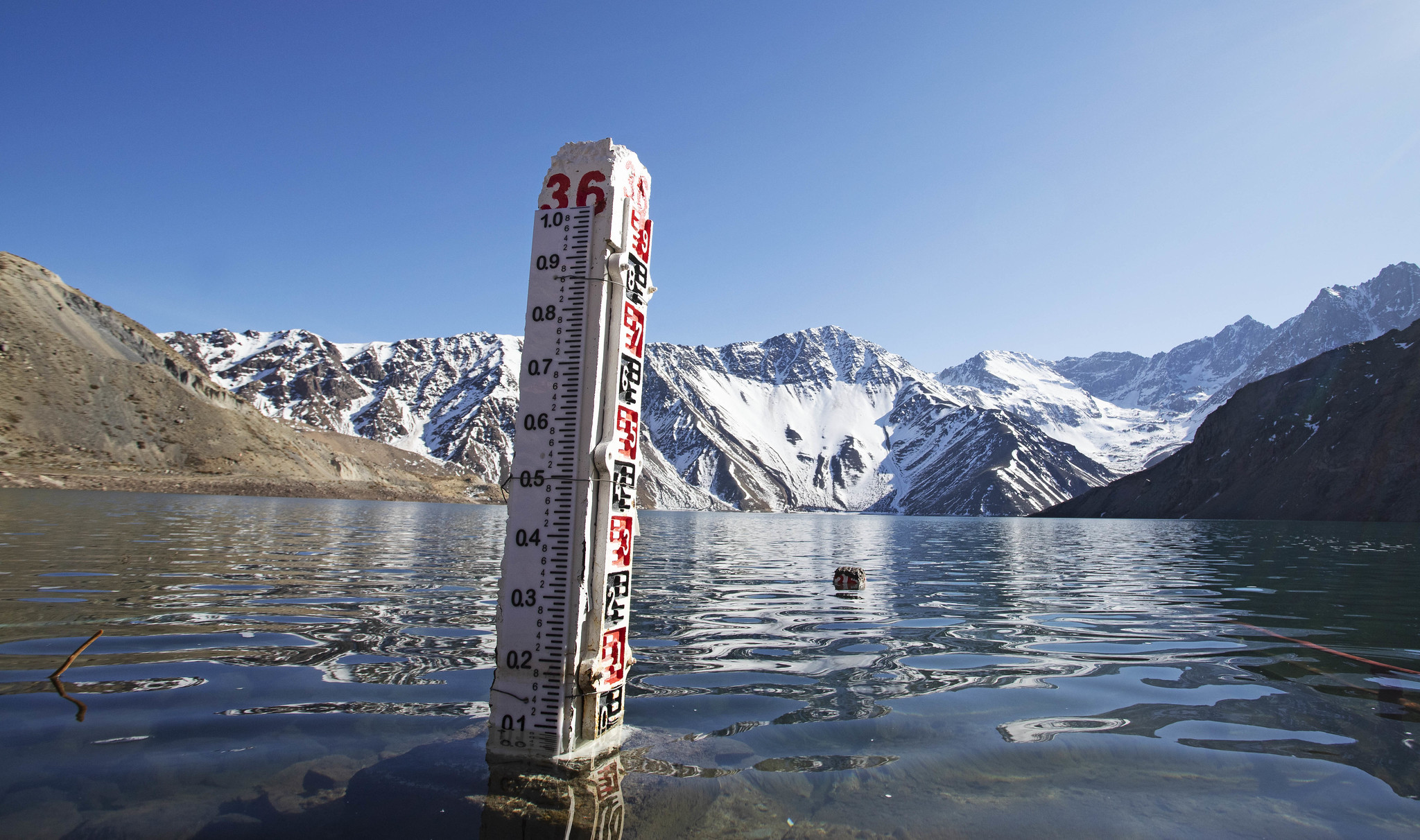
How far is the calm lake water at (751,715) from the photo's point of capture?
593 cm

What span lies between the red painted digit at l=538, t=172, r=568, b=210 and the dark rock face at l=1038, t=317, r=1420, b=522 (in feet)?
584

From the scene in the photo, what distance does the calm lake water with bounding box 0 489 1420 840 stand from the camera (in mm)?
5930

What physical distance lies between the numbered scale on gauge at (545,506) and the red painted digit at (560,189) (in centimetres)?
36

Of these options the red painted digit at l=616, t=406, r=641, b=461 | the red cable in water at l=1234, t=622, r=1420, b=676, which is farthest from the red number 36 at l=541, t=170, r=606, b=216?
the red cable in water at l=1234, t=622, r=1420, b=676

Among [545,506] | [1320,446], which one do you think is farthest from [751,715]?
[1320,446]

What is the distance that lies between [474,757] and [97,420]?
607ft

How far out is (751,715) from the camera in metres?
9.04

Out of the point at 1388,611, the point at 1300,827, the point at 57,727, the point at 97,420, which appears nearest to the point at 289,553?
the point at 57,727

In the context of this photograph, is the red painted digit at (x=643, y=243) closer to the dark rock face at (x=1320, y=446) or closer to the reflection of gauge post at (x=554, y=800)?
the reflection of gauge post at (x=554, y=800)

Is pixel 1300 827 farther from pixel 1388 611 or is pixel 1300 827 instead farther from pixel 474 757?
pixel 1388 611

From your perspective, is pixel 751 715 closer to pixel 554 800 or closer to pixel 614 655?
pixel 614 655

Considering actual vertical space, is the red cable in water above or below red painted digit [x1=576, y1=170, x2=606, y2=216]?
below

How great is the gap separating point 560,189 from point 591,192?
405mm

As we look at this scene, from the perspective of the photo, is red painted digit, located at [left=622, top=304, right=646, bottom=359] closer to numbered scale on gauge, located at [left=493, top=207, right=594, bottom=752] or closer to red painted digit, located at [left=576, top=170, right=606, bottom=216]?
numbered scale on gauge, located at [left=493, top=207, right=594, bottom=752]
